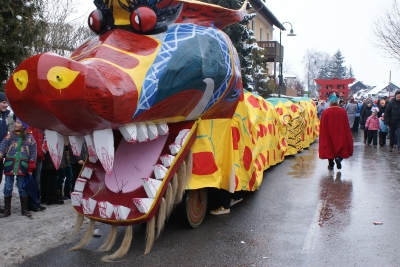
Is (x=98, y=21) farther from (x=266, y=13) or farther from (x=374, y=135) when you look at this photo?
(x=266, y=13)

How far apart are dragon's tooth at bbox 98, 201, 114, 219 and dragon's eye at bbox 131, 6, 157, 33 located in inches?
68.0

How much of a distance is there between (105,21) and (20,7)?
18.3ft

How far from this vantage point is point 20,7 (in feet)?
29.8

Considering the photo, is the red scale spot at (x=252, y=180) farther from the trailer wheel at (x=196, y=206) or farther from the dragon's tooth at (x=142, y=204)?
the dragon's tooth at (x=142, y=204)

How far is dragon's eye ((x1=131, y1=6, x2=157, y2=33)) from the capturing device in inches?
167

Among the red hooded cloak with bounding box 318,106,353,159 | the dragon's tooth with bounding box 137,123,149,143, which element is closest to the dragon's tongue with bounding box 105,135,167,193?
the dragon's tooth with bounding box 137,123,149,143

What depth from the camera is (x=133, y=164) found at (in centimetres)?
454

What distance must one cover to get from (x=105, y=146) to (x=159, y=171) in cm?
82

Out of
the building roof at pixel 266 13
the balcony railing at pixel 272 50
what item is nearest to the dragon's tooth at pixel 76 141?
the building roof at pixel 266 13

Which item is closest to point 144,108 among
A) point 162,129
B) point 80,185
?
point 162,129

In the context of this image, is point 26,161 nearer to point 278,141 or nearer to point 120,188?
point 120,188

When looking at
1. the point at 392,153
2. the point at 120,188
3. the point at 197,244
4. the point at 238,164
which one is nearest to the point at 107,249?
the point at 120,188

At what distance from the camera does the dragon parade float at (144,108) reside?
133 inches

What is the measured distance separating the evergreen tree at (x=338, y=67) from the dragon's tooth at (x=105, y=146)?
290ft
